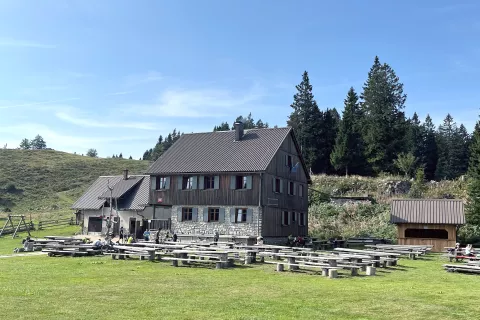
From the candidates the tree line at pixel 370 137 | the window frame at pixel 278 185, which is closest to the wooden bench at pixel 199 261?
the window frame at pixel 278 185

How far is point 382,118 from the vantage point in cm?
6931

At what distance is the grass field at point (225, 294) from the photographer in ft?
37.2

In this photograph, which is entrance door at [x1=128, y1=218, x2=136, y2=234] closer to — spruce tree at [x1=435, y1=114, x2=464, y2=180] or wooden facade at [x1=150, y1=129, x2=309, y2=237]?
wooden facade at [x1=150, y1=129, x2=309, y2=237]

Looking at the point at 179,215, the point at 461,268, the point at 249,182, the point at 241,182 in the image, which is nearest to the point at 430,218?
the point at 249,182

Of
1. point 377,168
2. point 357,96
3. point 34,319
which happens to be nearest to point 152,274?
point 34,319

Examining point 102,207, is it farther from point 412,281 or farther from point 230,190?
point 412,281

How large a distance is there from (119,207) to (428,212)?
A: 29333 mm

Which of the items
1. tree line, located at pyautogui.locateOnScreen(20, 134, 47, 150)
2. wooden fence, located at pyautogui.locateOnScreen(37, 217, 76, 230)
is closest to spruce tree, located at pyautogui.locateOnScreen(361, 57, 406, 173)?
wooden fence, located at pyautogui.locateOnScreen(37, 217, 76, 230)

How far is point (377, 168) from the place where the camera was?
67375 millimetres

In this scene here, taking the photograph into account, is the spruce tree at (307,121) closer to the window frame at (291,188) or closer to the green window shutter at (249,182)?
the window frame at (291,188)

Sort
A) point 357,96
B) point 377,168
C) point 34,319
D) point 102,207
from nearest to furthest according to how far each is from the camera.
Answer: point 34,319 < point 102,207 < point 377,168 < point 357,96

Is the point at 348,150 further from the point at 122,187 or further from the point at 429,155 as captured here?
the point at 122,187

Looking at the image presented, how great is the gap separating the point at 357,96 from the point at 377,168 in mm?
18655

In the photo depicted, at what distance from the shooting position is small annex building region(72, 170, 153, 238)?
155ft
